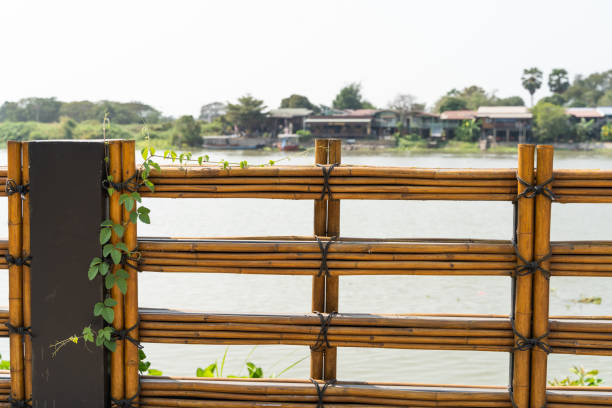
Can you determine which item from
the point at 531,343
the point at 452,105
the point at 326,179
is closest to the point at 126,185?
the point at 326,179

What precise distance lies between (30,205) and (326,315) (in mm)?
1182

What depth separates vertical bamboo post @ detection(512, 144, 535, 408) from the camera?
101 inches

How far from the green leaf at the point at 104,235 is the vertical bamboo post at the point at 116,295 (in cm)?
5

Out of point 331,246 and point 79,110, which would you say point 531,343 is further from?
point 79,110

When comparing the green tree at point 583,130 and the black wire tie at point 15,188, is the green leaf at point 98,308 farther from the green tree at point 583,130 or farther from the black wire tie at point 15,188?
the green tree at point 583,130

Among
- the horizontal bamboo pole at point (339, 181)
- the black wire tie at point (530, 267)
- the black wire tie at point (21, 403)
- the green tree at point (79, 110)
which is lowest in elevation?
the black wire tie at point (21, 403)

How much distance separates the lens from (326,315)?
2707 mm

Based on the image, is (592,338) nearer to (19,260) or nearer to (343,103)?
(19,260)

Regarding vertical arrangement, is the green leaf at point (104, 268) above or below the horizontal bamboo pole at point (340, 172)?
below

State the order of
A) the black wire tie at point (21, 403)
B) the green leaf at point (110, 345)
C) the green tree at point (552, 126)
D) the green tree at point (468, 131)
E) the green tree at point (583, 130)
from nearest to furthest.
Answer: the green leaf at point (110, 345), the black wire tie at point (21, 403), the green tree at point (583, 130), the green tree at point (552, 126), the green tree at point (468, 131)

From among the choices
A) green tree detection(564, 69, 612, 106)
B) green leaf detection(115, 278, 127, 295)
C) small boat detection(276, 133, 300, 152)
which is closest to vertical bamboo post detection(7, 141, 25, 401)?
green leaf detection(115, 278, 127, 295)

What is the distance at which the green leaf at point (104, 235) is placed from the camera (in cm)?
259

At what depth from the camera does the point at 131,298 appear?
2695 millimetres

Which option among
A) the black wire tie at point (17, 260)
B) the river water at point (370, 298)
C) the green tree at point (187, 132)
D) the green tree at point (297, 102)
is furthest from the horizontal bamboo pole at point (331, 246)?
the green tree at point (297, 102)
